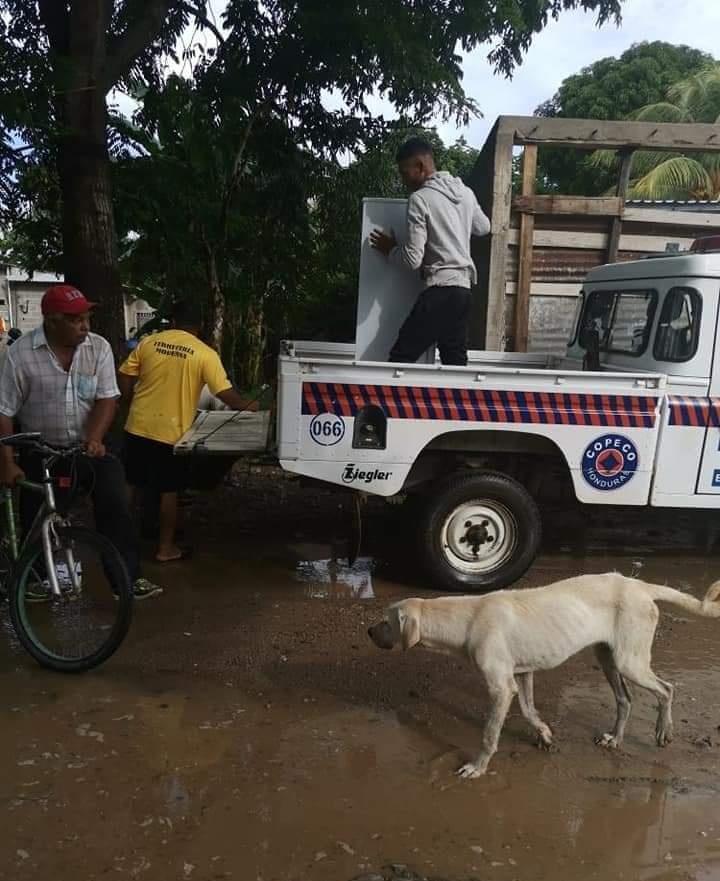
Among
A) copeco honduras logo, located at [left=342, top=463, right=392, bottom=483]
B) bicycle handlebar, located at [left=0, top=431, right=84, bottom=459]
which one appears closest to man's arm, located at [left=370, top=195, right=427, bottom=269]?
copeco honduras logo, located at [left=342, top=463, right=392, bottom=483]

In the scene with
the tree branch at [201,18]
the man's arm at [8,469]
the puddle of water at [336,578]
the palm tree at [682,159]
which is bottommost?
the puddle of water at [336,578]

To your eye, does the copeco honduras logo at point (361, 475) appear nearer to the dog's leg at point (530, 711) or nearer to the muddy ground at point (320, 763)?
the muddy ground at point (320, 763)

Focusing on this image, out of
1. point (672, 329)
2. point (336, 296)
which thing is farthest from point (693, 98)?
point (672, 329)

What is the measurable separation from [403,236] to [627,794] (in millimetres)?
3702

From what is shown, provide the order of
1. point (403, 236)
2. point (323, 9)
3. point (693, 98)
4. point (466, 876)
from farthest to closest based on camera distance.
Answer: point (693, 98) → point (323, 9) → point (403, 236) → point (466, 876)

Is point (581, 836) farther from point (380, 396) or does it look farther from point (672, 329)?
point (672, 329)

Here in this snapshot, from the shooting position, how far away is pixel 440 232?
4.90m

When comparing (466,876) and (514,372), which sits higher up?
(514,372)

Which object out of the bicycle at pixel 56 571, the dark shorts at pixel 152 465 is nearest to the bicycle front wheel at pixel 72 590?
the bicycle at pixel 56 571

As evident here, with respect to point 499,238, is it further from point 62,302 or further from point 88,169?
point 62,302

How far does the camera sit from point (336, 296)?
46.5ft

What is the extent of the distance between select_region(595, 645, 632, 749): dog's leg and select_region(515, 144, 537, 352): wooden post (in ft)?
16.6

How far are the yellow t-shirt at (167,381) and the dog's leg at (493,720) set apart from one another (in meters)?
2.82

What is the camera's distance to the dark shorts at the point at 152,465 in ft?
16.7
